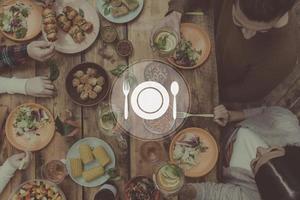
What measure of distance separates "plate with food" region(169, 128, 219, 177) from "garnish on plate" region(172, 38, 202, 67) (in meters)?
0.32

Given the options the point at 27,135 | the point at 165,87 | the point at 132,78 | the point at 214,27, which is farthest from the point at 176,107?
the point at 27,135

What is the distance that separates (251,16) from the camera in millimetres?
2213

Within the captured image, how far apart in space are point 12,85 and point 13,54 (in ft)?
0.49

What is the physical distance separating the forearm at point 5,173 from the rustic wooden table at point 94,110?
0.02 meters

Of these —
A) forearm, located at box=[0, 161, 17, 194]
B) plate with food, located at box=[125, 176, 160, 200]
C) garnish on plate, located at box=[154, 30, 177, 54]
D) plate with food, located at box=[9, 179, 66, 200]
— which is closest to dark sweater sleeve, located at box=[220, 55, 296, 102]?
garnish on plate, located at box=[154, 30, 177, 54]

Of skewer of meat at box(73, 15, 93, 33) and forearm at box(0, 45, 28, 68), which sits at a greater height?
skewer of meat at box(73, 15, 93, 33)

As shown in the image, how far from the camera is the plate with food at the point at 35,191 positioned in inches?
90.8

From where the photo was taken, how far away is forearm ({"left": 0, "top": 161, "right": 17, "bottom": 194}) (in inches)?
91.0

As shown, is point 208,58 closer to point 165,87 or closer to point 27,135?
point 165,87

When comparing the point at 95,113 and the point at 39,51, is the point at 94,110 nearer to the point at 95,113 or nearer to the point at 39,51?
the point at 95,113

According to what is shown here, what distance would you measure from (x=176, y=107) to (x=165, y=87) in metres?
0.11

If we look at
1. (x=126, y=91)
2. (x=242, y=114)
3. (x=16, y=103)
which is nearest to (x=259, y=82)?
(x=242, y=114)

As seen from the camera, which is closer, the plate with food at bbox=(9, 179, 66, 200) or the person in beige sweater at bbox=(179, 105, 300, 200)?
the person in beige sweater at bbox=(179, 105, 300, 200)

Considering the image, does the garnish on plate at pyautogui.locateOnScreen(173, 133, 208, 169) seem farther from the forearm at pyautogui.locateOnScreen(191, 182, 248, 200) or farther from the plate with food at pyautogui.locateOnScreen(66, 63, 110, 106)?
the plate with food at pyautogui.locateOnScreen(66, 63, 110, 106)
